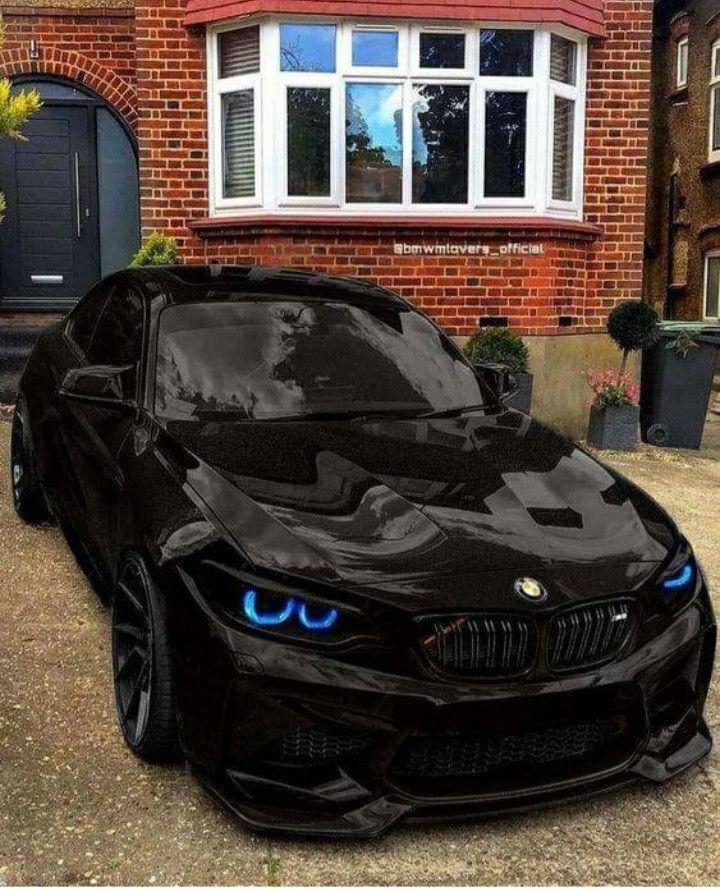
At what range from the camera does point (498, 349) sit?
29.6ft

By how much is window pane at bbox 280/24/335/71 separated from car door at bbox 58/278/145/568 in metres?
5.62

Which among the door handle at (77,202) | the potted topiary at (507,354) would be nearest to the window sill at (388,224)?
the potted topiary at (507,354)

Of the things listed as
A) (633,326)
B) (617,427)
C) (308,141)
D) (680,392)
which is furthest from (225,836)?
(308,141)

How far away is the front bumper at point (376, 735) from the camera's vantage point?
2.52 meters

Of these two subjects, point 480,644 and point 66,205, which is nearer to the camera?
point 480,644

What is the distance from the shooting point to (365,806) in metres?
2.57

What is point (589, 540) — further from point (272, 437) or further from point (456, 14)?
point (456, 14)

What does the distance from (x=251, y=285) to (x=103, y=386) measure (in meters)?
0.87

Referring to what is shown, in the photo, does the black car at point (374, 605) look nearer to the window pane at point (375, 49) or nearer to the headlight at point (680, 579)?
the headlight at point (680, 579)

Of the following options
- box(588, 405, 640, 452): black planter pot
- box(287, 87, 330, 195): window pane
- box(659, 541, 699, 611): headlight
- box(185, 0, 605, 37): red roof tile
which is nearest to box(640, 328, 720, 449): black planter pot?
box(588, 405, 640, 452): black planter pot

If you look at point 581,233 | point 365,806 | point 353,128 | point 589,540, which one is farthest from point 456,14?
point 365,806

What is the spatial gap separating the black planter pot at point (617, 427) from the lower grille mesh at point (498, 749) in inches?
257

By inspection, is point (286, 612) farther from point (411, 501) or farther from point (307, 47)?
point (307, 47)

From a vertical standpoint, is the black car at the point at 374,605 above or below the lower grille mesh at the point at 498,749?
above
